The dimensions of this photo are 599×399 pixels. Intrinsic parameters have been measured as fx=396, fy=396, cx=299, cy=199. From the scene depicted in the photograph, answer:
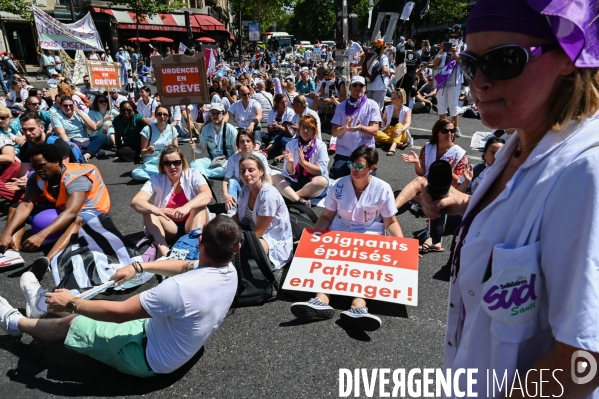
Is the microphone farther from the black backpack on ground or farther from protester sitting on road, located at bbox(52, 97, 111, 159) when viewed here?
protester sitting on road, located at bbox(52, 97, 111, 159)

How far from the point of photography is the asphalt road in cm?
264

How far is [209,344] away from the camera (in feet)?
10.1

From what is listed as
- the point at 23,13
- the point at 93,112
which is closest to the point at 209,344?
the point at 93,112

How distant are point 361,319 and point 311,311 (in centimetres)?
42

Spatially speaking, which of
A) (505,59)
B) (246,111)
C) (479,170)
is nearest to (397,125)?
(246,111)

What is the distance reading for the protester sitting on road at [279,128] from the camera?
8556 mm

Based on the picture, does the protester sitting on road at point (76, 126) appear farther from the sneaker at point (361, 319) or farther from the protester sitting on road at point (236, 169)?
the sneaker at point (361, 319)

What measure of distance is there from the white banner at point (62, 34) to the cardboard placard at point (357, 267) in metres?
12.0

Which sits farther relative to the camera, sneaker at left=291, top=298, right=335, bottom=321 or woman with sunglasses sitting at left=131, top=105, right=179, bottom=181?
woman with sunglasses sitting at left=131, top=105, right=179, bottom=181

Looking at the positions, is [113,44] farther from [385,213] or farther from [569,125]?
[569,125]

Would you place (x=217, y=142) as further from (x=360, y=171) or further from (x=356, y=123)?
(x=360, y=171)

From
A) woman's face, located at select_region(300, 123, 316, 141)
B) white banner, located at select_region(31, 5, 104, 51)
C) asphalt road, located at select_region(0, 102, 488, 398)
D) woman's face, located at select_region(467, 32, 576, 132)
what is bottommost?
asphalt road, located at select_region(0, 102, 488, 398)

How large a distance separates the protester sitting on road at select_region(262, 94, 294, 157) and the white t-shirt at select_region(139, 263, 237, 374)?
605cm

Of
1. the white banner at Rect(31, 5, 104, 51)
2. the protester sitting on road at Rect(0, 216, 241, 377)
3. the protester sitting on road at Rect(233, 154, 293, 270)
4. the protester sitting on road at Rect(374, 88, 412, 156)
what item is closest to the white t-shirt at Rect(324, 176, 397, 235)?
the protester sitting on road at Rect(233, 154, 293, 270)
